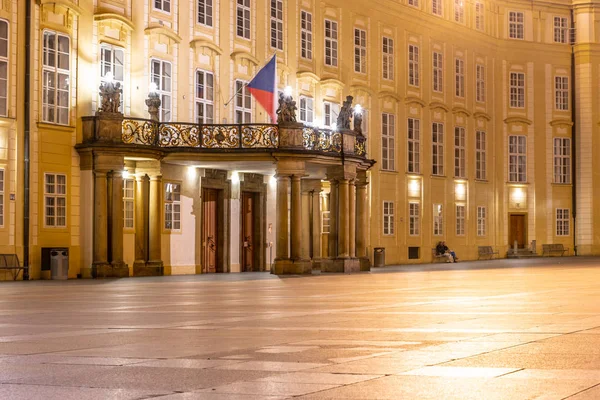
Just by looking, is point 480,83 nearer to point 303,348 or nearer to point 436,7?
point 436,7

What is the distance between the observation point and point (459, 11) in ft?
190

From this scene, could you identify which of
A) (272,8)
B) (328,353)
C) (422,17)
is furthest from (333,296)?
(422,17)

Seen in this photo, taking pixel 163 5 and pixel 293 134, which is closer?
pixel 293 134

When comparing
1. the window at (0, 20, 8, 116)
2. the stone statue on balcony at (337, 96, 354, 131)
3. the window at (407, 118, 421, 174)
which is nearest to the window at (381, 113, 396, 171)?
the window at (407, 118, 421, 174)

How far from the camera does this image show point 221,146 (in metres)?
36.3

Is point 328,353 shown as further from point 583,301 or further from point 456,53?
point 456,53

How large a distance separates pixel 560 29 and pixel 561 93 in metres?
3.59

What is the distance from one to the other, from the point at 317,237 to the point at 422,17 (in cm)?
1585

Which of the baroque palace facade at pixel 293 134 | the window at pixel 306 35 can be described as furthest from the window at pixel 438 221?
the window at pixel 306 35

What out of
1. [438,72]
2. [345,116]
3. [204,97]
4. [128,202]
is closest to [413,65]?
[438,72]

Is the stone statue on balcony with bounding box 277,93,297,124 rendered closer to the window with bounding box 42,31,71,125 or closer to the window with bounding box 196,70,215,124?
the window with bounding box 196,70,215,124

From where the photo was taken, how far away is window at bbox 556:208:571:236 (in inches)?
2544

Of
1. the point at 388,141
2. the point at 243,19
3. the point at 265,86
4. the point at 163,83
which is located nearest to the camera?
the point at 163,83

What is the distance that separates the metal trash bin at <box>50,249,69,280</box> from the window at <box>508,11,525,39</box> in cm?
3632
